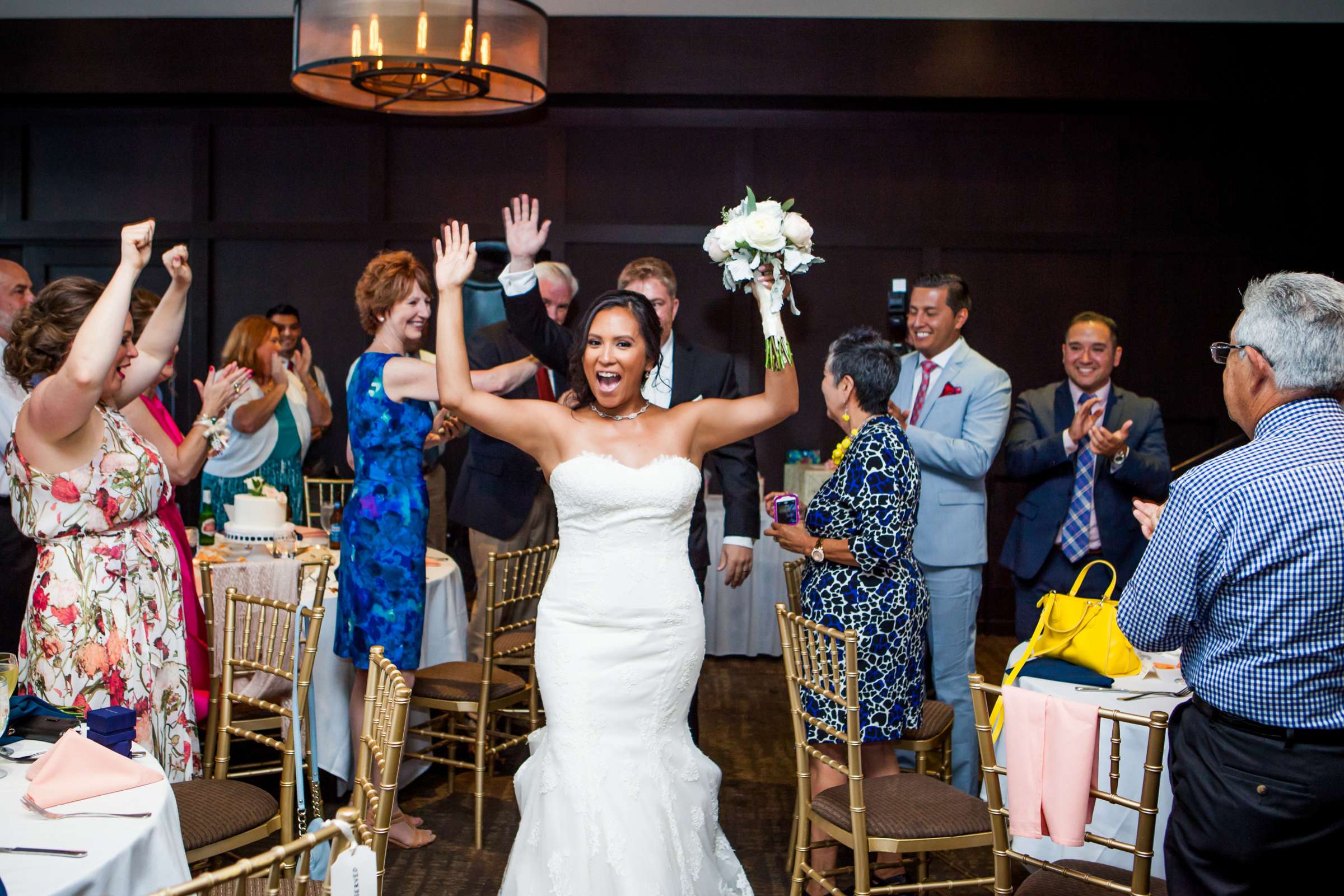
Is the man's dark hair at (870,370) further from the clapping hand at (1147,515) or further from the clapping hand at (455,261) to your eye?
the clapping hand at (455,261)

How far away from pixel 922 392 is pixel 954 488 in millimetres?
459

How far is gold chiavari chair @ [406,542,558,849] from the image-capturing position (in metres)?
3.94

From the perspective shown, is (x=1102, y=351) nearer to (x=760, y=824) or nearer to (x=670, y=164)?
Result: (x=760, y=824)

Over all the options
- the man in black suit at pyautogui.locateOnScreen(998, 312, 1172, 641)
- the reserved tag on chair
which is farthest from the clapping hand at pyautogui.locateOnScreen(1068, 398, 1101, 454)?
the reserved tag on chair

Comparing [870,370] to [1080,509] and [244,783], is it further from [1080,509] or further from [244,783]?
[244,783]

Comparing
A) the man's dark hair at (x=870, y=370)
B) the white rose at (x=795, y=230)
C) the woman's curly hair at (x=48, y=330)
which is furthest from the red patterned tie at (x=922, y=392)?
the woman's curly hair at (x=48, y=330)

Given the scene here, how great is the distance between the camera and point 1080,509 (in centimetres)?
421

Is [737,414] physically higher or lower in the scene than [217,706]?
higher

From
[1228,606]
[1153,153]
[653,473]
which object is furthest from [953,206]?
[1228,606]

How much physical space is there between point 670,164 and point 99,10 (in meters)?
3.83

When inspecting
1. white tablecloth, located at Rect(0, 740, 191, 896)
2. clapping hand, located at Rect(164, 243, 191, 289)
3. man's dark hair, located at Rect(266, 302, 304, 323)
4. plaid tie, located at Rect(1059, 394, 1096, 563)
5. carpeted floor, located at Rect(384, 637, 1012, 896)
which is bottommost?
carpeted floor, located at Rect(384, 637, 1012, 896)

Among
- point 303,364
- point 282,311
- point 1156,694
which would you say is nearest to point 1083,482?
point 1156,694

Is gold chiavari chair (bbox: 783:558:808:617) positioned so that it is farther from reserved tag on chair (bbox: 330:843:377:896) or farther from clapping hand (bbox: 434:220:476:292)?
reserved tag on chair (bbox: 330:843:377:896)

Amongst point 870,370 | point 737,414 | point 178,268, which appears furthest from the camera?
point 870,370
